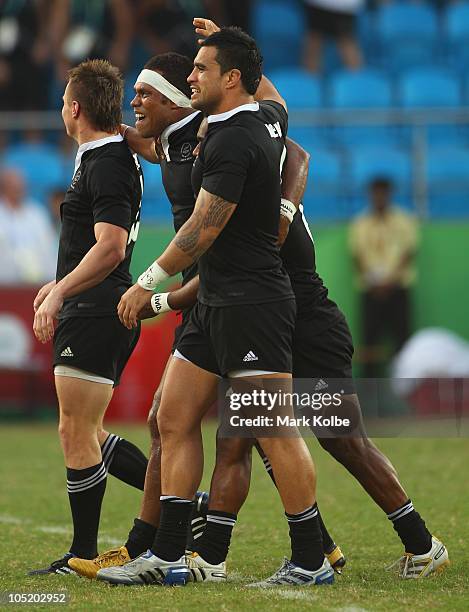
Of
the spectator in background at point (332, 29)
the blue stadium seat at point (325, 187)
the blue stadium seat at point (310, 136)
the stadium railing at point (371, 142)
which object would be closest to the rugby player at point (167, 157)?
the stadium railing at point (371, 142)

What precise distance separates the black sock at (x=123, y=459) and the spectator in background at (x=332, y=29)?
11312mm

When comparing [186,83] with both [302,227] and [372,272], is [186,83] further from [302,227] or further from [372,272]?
[372,272]

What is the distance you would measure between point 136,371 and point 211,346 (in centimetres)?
798

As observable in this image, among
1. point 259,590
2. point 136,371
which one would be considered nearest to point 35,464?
point 136,371

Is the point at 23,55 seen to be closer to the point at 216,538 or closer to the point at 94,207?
the point at 94,207

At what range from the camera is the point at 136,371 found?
13.5 metres

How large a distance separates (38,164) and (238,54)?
970 centimetres

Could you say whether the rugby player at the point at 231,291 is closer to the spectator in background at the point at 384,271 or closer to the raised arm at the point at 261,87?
the raised arm at the point at 261,87

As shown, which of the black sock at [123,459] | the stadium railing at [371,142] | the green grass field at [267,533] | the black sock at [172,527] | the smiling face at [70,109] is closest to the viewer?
the green grass field at [267,533]

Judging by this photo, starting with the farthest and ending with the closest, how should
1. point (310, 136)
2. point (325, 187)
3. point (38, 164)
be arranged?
1. point (310, 136)
2. point (38, 164)
3. point (325, 187)

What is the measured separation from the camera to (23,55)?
15.9 m

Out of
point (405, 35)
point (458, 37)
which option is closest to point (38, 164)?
point (405, 35)

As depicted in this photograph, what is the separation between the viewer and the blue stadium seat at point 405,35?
1762 cm

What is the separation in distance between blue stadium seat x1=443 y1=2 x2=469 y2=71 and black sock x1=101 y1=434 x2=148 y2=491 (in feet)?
40.2
